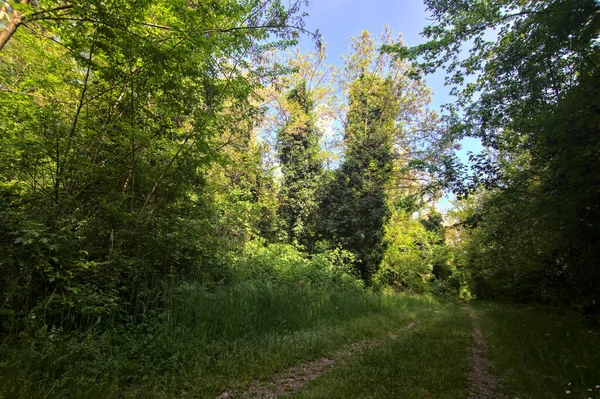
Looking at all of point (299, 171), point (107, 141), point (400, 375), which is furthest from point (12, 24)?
point (299, 171)

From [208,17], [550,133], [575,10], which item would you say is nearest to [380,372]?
[550,133]

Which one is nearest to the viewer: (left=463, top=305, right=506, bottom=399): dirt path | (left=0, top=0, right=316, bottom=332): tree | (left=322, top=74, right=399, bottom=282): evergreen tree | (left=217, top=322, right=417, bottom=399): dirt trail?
(left=217, top=322, right=417, bottom=399): dirt trail

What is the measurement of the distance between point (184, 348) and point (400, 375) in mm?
3234

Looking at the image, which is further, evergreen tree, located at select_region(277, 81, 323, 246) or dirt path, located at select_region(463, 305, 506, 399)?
evergreen tree, located at select_region(277, 81, 323, 246)

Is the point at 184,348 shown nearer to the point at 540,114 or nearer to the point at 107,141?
the point at 107,141

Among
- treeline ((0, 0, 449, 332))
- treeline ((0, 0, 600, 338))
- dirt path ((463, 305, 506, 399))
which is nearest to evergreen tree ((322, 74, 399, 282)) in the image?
treeline ((0, 0, 600, 338))

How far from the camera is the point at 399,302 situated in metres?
13.1

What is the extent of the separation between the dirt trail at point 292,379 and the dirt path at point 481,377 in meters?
Answer: 1.87

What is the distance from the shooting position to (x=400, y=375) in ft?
13.4

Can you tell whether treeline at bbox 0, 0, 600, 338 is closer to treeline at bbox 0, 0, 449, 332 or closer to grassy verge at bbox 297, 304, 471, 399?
treeline at bbox 0, 0, 449, 332

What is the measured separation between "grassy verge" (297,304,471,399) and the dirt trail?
→ 0.79 feet

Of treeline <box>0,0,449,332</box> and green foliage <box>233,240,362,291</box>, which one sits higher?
treeline <box>0,0,449,332</box>

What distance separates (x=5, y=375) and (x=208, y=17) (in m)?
5.77

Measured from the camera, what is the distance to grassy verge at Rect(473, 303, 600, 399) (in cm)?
382
